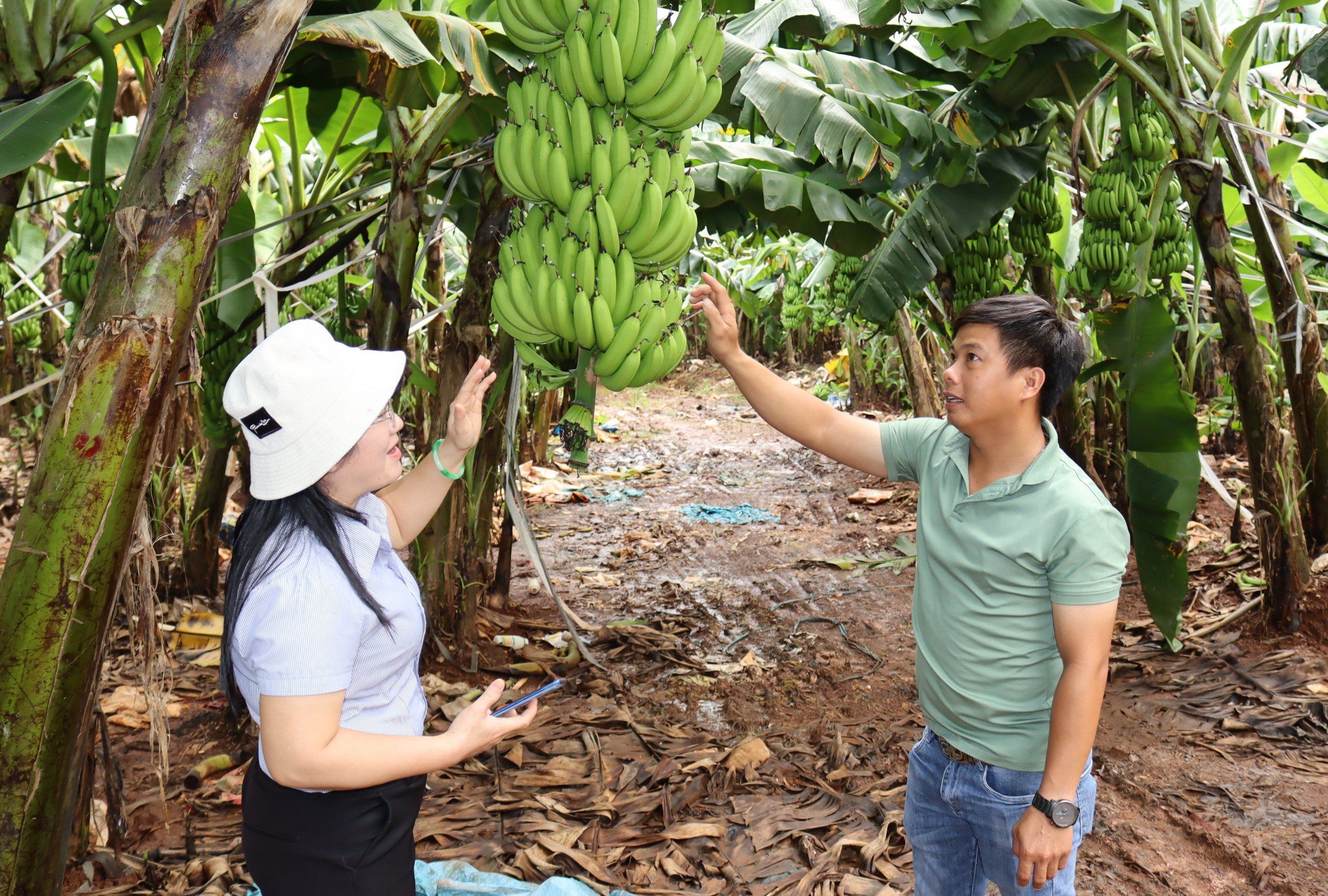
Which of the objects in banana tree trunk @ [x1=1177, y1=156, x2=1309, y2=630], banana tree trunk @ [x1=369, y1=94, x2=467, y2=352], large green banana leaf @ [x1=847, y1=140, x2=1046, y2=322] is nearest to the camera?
banana tree trunk @ [x1=369, y1=94, x2=467, y2=352]

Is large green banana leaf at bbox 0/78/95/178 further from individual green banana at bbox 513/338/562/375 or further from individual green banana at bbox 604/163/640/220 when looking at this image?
individual green banana at bbox 604/163/640/220

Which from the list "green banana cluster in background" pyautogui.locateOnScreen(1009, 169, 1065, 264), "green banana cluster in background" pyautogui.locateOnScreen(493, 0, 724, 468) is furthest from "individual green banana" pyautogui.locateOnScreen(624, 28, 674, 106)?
"green banana cluster in background" pyautogui.locateOnScreen(1009, 169, 1065, 264)

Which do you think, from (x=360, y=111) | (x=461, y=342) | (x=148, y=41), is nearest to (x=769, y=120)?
(x=461, y=342)

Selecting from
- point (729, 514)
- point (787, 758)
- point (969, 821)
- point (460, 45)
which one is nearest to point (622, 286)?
point (460, 45)

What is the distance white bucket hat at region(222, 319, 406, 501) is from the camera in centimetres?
141

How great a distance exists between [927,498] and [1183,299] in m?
5.35

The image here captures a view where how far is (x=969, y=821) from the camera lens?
1868 millimetres

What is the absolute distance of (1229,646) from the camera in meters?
4.07

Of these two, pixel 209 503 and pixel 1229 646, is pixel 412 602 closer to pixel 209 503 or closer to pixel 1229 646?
pixel 209 503

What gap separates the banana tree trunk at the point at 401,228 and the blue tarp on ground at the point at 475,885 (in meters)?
1.73

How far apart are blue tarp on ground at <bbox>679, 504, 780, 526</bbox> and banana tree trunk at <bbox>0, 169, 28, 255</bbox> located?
5.25 metres

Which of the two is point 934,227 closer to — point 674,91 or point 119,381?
point 674,91

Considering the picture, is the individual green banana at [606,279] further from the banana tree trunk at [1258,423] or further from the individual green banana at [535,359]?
the banana tree trunk at [1258,423]

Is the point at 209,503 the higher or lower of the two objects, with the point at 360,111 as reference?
lower
